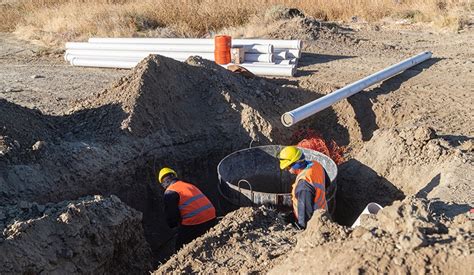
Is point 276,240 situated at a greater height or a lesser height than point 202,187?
greater

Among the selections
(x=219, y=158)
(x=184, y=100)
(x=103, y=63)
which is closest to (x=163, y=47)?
(x=103, y=63)

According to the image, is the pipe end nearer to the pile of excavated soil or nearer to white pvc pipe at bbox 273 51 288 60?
the pile of excavated soil

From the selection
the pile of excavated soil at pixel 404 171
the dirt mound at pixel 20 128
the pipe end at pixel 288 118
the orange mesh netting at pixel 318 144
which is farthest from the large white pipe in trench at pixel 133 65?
the dirt mound at pixel 20 128

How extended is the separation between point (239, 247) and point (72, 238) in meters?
1.61

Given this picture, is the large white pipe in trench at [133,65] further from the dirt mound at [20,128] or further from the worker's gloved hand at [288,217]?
the worker's gloved hand at [288,217]

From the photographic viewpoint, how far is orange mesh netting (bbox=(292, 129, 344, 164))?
7895 millimetres

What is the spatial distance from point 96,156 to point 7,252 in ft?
7.35

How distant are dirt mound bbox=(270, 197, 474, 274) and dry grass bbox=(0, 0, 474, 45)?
11532 millimetres

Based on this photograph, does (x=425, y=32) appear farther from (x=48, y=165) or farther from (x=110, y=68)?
(x=48, y=165)

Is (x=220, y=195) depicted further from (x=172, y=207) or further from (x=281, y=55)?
(x=281, y=55)

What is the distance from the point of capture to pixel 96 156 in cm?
660

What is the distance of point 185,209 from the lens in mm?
5938

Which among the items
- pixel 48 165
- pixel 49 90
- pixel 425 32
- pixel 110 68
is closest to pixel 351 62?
pixel 425 32

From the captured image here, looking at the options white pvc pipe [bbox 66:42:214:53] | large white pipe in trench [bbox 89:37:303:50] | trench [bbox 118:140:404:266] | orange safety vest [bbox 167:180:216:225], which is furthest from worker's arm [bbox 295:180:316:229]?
white pvc pipe [bbox 66:42:214:53]
